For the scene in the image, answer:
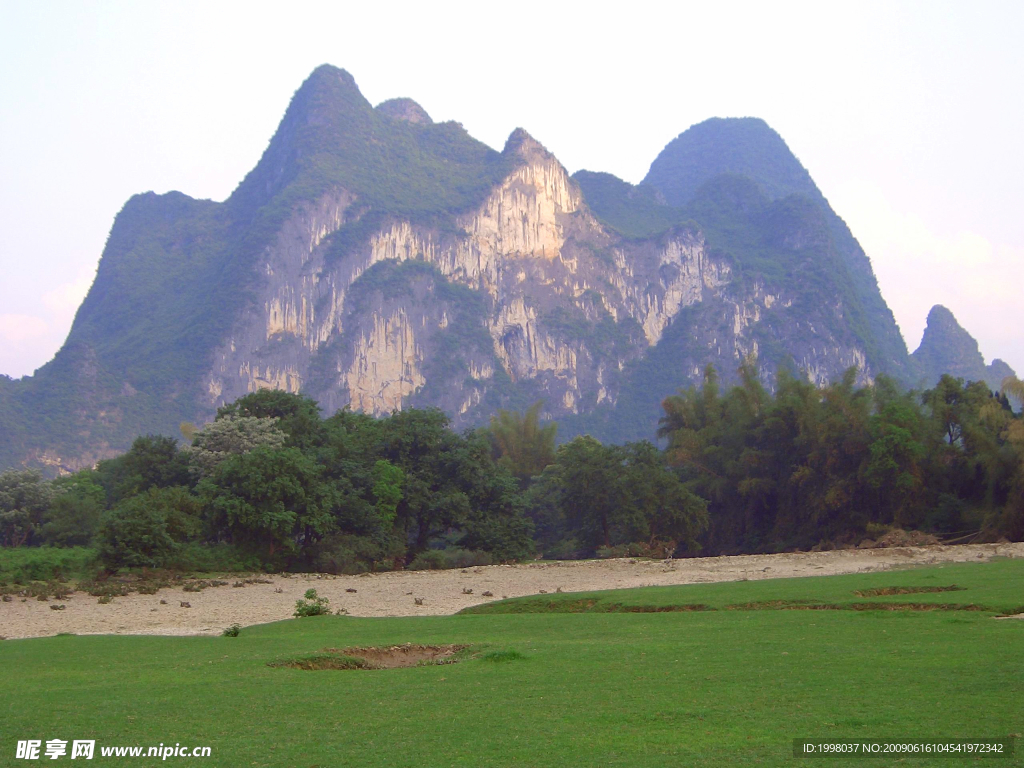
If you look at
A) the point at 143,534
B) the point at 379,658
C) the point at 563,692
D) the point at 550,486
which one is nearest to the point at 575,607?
the point at 379,658

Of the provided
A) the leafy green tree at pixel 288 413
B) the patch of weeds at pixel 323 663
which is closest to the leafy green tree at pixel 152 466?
the leafy green tree at pixel 288 413

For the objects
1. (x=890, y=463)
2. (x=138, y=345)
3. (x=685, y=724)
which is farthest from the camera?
(x=138, y=345)

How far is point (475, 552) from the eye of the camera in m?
42.2

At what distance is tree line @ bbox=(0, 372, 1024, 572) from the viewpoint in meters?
36.3

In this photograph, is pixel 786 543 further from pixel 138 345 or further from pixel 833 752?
pixel 138 345

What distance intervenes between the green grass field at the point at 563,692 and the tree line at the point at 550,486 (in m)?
20.6

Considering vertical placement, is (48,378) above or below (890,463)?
above

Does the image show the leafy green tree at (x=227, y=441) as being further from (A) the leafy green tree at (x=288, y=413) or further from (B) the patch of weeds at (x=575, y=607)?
(B) the patch of weeds at (x=575, y=607)

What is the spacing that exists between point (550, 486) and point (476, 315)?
131599mm

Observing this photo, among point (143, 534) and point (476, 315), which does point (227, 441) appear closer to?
point (143, 534)

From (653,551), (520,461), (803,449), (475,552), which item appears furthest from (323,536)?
(520,461)

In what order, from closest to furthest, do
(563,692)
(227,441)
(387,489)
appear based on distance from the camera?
(563,692)
(227,441)
(387,489)

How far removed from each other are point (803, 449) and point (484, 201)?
15088 centimetres

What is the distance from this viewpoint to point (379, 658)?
13.8m
